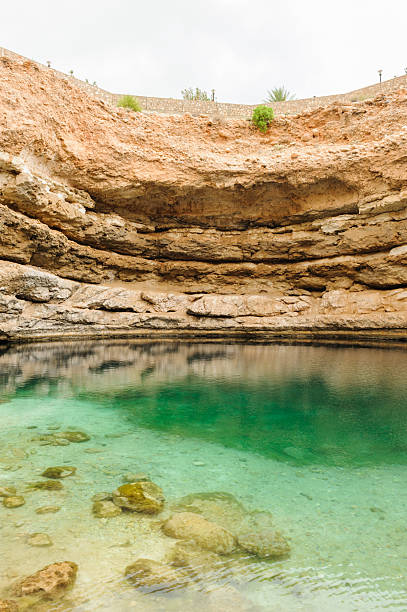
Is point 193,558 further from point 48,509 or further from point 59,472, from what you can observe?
point 59,472

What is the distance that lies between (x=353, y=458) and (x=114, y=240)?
15.0 metres

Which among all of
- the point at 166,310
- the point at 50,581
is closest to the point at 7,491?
the point at 50,581

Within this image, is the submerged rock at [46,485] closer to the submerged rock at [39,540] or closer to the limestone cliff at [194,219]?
the submerged rock at [39,540]

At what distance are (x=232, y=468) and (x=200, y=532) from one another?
129 cm

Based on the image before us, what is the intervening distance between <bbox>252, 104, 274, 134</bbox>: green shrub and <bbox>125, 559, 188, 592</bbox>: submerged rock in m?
20.5

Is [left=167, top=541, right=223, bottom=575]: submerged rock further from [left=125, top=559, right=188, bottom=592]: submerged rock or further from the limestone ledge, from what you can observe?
the limestone ledge

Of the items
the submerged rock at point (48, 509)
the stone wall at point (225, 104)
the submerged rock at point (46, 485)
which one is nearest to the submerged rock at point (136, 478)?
the submerged rock at point (46, 485)

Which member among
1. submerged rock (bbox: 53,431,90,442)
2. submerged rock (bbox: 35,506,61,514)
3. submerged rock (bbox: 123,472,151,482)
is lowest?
submerged rock (bbox: 53,431,90,442)

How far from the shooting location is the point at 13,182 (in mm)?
12992

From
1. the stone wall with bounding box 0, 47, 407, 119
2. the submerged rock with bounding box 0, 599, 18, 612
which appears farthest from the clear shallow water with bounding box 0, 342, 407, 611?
Answer: the stone wall with bounding box 0, 47, 407, 119

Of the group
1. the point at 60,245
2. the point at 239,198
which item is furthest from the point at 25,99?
the point at 239,198

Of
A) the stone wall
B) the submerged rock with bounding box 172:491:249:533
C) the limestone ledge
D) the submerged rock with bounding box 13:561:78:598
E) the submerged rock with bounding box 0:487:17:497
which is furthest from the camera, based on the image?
the stone wall

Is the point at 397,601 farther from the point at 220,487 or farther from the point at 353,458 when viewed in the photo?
the point at 353,458

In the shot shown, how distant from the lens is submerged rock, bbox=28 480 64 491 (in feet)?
10.5
